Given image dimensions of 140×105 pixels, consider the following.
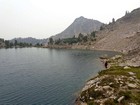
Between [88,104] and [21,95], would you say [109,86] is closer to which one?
[88,104]

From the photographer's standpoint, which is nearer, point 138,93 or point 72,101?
point 138,93

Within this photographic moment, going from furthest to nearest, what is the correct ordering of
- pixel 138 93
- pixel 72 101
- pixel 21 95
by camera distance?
pixel 21 95 → pixel 72 101 → pixel 138 93

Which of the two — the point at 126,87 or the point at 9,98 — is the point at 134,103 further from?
the point at 9,98

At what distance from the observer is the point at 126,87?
6619 cm

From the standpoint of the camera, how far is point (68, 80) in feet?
335

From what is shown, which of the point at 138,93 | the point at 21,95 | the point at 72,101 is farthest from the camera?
the point at 21,95

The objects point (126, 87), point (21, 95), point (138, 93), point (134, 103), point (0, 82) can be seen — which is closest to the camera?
point (134, 103)

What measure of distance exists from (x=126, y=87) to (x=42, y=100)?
26.7 metres

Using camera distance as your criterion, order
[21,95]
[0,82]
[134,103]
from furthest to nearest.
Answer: [0,82] → [21,95] → [134,103]

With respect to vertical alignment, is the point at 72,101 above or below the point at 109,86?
below

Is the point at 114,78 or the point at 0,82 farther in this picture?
the point at 0,82

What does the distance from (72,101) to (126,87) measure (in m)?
17.2

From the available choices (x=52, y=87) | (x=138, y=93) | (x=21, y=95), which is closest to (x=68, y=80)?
(x=52, y=87)

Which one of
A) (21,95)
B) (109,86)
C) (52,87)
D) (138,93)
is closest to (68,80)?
(52,87)
